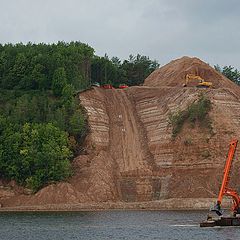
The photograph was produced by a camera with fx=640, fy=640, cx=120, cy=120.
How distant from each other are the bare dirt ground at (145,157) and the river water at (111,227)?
13.4 m

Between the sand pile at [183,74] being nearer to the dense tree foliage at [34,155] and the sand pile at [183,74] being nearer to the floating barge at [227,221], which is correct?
the dense tree foliage at [34,155]

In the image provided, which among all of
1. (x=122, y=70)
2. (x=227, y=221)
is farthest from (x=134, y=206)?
(x=122, y=70)

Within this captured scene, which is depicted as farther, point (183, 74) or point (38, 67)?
point (183, 74)

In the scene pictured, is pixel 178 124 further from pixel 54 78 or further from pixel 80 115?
pixel 54 78

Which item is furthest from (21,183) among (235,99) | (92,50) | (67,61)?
(92,50)

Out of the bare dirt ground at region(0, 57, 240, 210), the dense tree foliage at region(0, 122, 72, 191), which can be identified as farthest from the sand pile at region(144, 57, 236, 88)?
the dense tree foliage at region(0, 122, 72, 191)

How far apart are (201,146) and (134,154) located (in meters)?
11.1

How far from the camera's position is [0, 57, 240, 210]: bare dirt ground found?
294ft

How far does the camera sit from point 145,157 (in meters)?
100

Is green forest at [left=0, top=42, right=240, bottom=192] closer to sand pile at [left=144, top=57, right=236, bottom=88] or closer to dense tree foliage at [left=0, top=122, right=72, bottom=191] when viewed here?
dense tree foliage at [left=0, top=122, right=72, bottom=191]

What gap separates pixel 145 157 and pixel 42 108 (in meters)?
19.3

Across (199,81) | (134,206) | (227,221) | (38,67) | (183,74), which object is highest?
(183,74)

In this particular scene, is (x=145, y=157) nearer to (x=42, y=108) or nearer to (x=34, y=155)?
(x=34, y=155)

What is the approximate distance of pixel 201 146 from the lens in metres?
96.9
